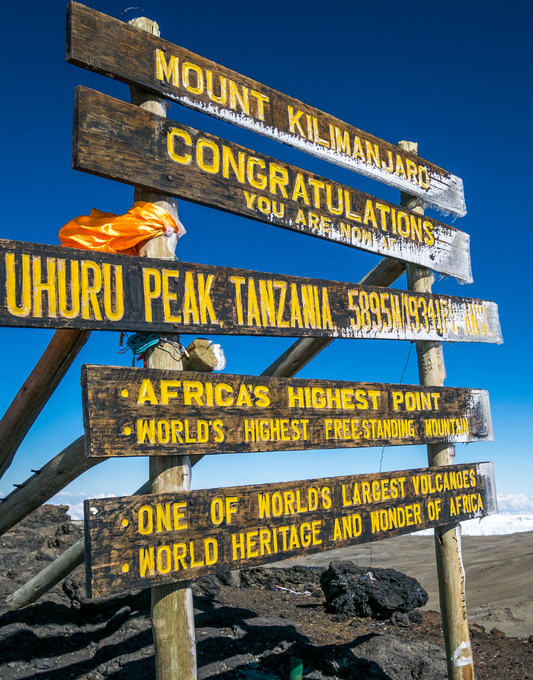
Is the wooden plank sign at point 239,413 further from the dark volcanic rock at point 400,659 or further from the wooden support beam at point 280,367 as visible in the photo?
the dark volcanic rock at point 400,659

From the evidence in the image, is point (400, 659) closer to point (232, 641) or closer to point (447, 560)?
point (447, 560)

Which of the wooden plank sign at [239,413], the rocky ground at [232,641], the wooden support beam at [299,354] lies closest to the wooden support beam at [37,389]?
the wooden plank sign at [239,413]

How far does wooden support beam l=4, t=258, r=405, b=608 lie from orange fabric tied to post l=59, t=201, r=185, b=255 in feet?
2.31

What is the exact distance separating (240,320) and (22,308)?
127 centimetres

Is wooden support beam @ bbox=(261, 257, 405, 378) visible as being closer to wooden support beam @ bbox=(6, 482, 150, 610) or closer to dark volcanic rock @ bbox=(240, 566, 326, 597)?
wooden support beam @ bbox=(6, 482, 150, 610)

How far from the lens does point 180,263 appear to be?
3.04 metres

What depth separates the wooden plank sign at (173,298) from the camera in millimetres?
2553

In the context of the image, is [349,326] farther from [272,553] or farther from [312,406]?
[272,553]

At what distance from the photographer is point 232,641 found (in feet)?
19.0

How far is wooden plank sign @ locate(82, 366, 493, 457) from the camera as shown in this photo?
8.71ft

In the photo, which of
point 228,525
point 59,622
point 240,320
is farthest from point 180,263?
point 59,622

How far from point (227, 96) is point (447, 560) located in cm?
441

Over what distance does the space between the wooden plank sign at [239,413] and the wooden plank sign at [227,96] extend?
5.96ft

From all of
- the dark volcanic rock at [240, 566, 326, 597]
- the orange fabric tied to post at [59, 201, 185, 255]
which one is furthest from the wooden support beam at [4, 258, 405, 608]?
the dark volcanic rock at [240, 566, 326, 597]
